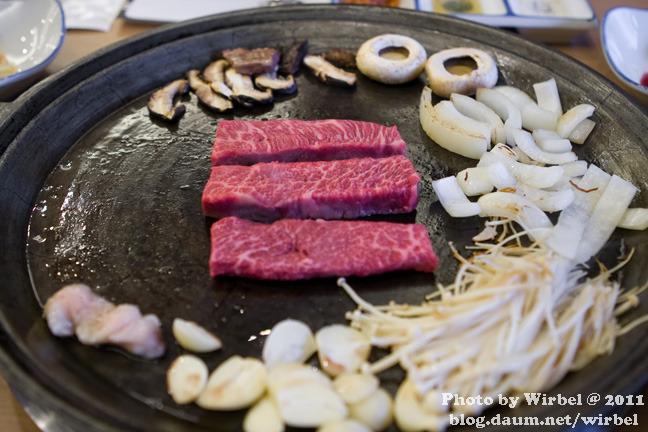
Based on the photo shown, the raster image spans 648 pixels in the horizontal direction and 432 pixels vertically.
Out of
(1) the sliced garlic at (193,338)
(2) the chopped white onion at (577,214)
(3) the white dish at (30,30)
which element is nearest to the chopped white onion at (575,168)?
(2) the chopped white onion at (577,214)

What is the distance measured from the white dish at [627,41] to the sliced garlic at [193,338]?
3.70 m

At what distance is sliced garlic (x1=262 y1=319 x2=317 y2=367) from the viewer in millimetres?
2182

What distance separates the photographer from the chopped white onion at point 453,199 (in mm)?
2877

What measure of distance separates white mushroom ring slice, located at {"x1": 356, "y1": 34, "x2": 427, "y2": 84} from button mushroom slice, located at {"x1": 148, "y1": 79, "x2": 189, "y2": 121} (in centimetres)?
137

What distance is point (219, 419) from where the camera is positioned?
2.05m

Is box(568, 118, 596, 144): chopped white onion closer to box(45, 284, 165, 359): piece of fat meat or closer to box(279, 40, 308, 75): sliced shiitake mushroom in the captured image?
box(279, 40, 308, 75): sliced shiitake mushroom

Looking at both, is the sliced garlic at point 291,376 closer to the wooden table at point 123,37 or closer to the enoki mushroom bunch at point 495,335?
the enoki mushroom bunch at point 495,335

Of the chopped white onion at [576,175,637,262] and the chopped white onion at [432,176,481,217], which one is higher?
the chopped white onion at [576,175,637,262]

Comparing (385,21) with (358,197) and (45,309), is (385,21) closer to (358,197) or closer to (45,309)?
(358,197)

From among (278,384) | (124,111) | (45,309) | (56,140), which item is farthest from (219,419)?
(124,111)

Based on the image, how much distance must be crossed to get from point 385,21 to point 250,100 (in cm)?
147

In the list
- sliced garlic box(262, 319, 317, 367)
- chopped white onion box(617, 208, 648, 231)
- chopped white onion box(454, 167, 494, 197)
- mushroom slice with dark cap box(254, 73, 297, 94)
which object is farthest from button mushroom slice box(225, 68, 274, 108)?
chopped white onion box(617, 208, 648, 231)

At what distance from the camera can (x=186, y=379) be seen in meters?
2.12

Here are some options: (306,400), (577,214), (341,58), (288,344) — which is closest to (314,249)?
(288,344)
